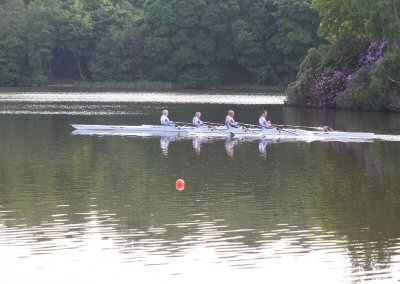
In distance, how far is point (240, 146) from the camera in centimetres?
3638

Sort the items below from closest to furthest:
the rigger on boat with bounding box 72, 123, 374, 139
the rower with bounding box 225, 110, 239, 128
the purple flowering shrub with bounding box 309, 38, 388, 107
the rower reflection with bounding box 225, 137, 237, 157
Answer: the rower reflection with bounding box 225, 137, 237, 157, the rigger on boat with bounding box 72, 123, 374, 139, the rower with bounding box 225, 110, 239, 128, the purple flowering shrub with bounding box 309, 38, 388, 107

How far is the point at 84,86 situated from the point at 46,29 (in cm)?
926

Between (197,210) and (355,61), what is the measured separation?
41.9 m

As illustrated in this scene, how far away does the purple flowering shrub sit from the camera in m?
57.2

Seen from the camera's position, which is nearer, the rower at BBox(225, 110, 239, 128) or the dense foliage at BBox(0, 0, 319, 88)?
the rower at BBox(225, 110, 239, 128)

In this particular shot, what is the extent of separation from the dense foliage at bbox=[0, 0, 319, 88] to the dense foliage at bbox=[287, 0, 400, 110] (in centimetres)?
3208

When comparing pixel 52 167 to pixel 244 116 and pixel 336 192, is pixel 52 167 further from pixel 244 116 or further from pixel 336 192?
pixel 244 116

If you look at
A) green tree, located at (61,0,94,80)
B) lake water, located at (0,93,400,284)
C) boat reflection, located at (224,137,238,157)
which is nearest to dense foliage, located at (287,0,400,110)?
boat reflection, located at (224,137,238,157)

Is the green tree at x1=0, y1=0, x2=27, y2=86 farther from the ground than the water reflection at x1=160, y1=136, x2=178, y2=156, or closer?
farther from the ground

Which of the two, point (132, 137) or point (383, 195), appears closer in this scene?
point (383, 195)

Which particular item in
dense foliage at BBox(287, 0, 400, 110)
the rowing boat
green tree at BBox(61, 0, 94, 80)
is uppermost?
green tree at BBox(61, 0, 94, 80)

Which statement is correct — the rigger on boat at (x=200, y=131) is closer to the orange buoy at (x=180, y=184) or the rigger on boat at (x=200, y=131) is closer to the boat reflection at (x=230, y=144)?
the boat reflection at (x=230, y=144)

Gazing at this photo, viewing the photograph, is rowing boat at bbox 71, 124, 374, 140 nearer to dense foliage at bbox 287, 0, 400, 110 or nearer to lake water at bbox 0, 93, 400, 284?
lake water at bbox 0, 93, 400, 284

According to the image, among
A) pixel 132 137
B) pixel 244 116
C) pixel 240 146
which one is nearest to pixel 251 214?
pixel 240 146
